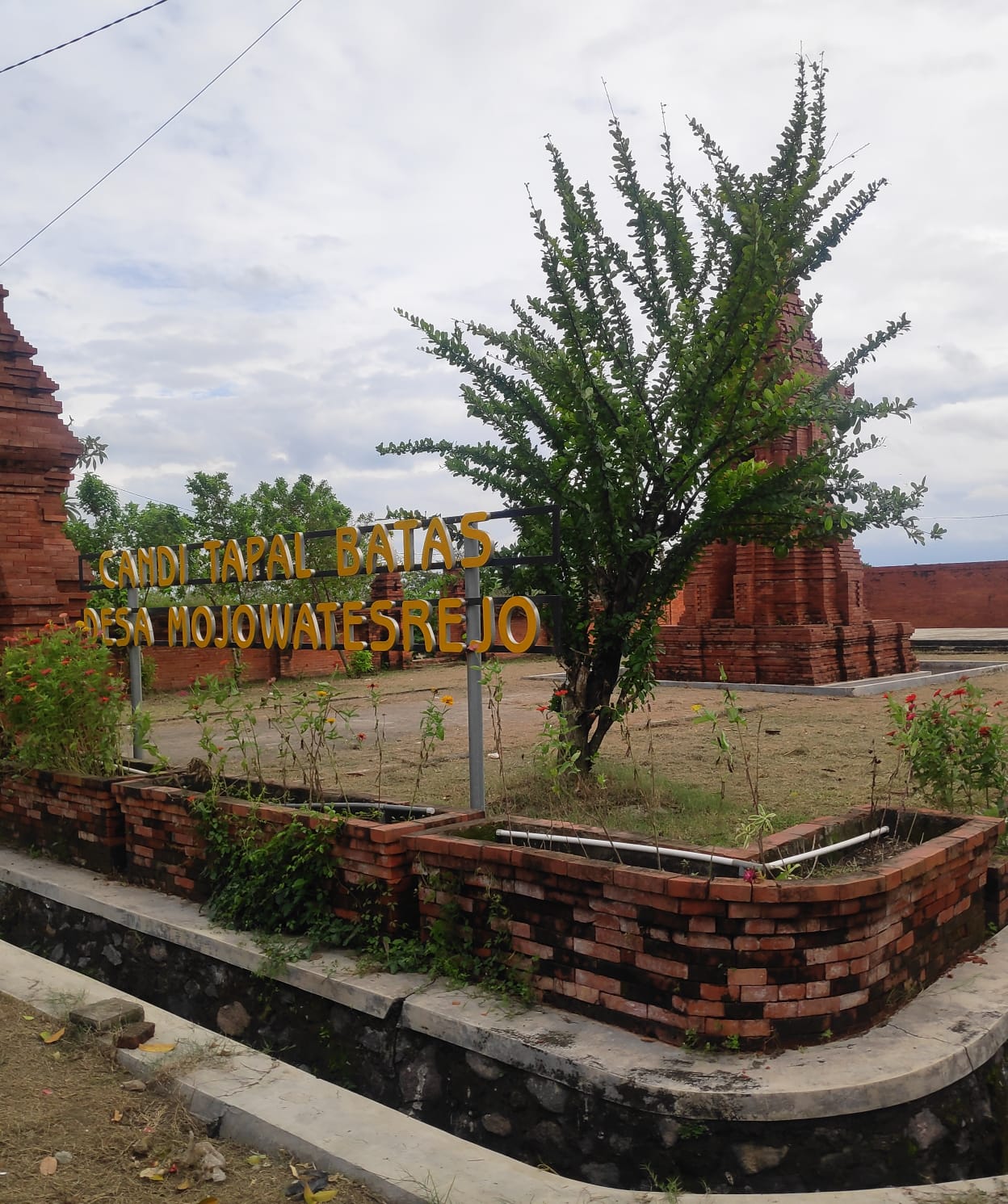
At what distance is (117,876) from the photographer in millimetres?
5836

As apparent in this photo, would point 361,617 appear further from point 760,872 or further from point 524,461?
point 760,872

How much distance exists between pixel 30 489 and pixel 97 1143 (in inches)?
271

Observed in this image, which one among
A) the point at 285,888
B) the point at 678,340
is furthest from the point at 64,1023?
the point at 678,340

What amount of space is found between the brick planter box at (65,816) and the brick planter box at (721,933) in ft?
9.11

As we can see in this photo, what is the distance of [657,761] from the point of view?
7344 mm

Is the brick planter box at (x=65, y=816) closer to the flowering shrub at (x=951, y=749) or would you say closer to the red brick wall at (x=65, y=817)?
the red brick wall at (x=65, y=817)

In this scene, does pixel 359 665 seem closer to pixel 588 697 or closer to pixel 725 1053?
pixel 588 697

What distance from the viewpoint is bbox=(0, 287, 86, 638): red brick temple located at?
28.0ft

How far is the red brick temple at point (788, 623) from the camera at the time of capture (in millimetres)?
12875

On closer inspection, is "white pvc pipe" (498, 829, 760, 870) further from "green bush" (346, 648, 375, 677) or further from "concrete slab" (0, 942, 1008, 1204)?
"green bush" (346, 648, 375, 677)

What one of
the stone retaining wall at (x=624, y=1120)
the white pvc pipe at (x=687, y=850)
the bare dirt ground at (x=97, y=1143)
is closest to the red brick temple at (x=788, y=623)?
the white pvc pipe at (x=687, y=850)

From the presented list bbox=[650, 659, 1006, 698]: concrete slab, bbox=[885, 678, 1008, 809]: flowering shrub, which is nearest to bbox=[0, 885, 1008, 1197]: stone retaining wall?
bbox=[885, 678, 1008, 809]: flowering shrub

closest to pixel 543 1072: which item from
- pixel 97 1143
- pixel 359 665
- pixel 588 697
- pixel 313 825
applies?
pixel 97 1143

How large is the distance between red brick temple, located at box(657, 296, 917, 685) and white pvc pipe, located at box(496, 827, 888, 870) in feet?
28.1
